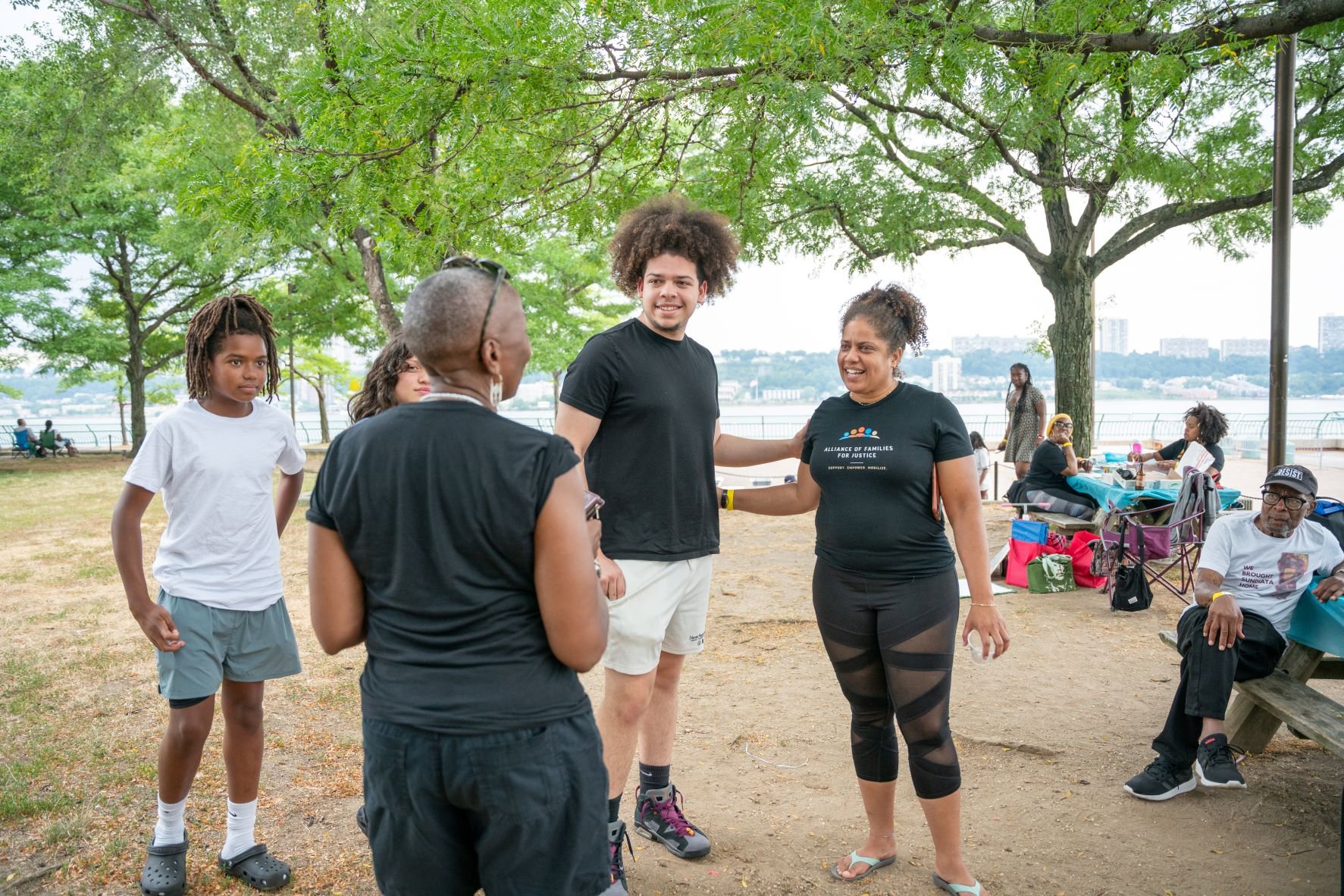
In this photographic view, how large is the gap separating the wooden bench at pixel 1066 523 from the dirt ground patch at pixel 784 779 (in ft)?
4.42

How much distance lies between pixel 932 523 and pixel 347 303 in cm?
2577

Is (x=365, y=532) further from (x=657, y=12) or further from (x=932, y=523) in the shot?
(x=657, y=12)

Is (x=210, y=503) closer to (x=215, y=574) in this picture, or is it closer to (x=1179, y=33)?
(x=215, y=574)

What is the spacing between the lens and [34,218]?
24.1 m

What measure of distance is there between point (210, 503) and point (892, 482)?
7.20 feet

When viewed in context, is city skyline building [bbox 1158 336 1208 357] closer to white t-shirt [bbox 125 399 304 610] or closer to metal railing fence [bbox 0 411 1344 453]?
metal railing fence [bbox 0 411 1344 453]

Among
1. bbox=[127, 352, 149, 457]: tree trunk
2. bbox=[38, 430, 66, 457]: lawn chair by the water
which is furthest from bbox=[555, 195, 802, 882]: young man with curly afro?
bbox=[38, 430, 66, 457]: lawn chair by the water

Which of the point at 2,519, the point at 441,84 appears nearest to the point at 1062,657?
the point at 441,84

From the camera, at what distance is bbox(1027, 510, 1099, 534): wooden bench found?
8.65 m

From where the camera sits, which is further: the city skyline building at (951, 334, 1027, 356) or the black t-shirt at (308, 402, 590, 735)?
the city skyline building at (951, 334, 1027, 356)

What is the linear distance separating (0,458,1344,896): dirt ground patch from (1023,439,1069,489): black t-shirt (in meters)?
2.24

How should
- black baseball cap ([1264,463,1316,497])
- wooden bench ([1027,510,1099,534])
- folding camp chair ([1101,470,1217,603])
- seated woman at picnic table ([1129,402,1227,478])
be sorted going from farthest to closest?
1. seated woman at picnic table ([1129,402,1227,478])
2. wooden bench ([1027,510,1099,534])
3. folding camp chair ([1101,470,1217,603])
4. black baseball cap ([1264,463,1316,497])

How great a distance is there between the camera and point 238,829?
3.35 m

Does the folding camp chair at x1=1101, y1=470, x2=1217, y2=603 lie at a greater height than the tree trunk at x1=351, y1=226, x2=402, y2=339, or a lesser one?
lesser
